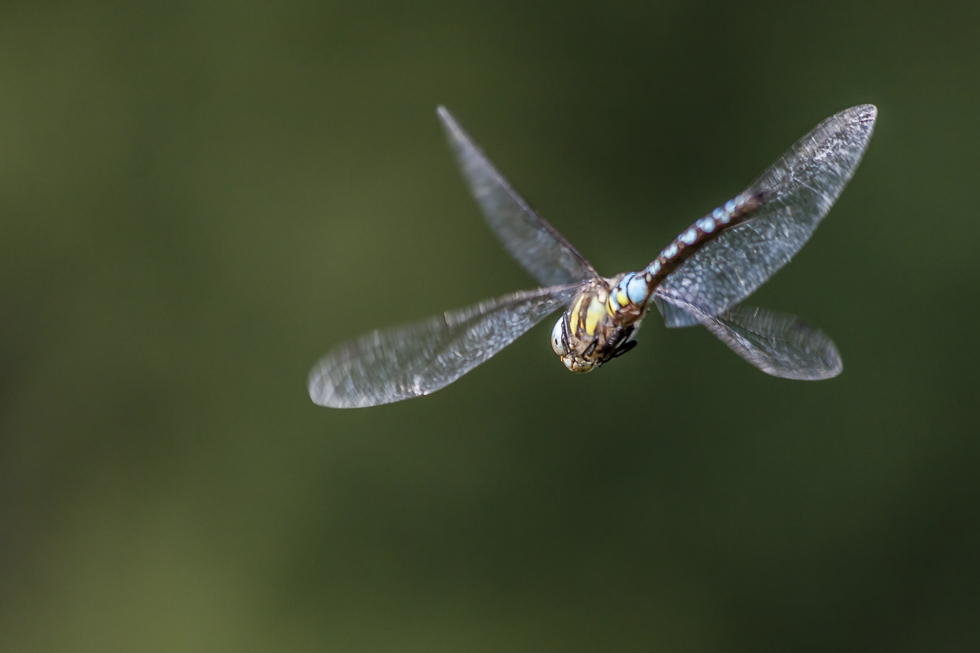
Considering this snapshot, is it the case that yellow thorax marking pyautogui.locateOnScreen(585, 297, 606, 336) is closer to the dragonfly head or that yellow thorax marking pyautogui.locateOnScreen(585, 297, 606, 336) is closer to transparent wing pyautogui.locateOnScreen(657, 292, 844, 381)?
the dragonfly head

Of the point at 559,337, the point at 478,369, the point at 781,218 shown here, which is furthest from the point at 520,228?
the point at 478,369

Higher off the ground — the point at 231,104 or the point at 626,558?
the point at 231,104

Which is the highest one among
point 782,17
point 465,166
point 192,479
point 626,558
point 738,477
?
point 782,17

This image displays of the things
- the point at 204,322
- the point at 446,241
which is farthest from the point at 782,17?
the point at 204,322

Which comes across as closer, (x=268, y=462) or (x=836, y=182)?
(x=836, y=182)

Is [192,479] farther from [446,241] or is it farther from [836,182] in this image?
[836,182]

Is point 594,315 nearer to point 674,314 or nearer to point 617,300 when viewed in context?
point 617,300

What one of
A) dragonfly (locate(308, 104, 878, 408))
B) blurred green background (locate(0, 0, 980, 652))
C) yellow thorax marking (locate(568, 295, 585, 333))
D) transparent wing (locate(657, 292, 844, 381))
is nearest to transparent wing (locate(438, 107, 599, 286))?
dragonfly (locate(308, 104, 878, 408))
